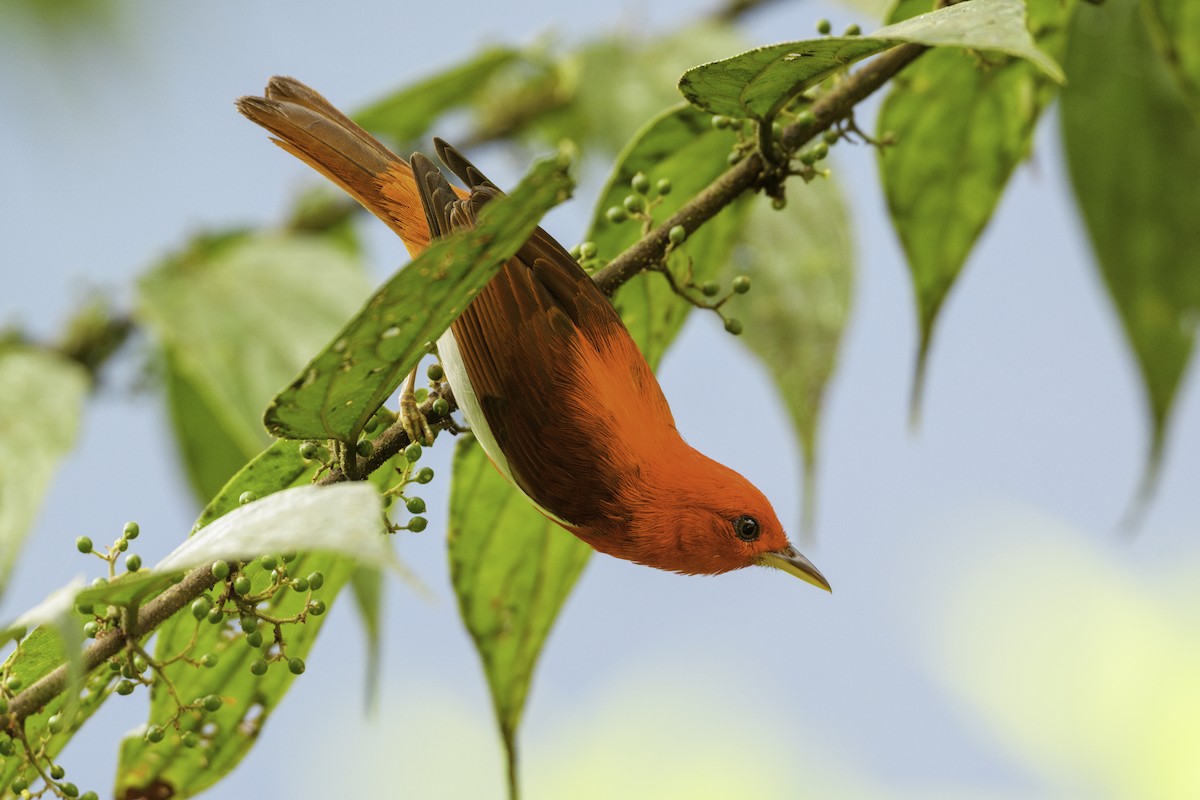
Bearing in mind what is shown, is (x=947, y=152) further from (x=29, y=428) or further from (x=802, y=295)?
(x=29, y=428)

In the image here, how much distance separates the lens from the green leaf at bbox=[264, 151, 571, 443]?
1.24 metres

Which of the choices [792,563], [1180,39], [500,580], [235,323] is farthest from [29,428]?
[1180,39]

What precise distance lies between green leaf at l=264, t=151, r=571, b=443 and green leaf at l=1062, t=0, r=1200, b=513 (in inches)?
68.1

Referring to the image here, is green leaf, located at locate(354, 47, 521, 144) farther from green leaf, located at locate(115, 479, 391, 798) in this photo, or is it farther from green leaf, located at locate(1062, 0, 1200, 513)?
green leaf, located at locate(115, 479, 391, 798)

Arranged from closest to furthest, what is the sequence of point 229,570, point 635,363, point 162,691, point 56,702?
1. point 229,570
2. point 56,702
3. point 162,691
4. point 635,363

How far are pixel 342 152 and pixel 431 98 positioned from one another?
2.79 ft

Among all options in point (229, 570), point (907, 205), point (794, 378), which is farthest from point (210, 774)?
point (907, 205)

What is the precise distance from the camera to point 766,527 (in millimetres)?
2428

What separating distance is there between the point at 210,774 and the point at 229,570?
2.23 ft

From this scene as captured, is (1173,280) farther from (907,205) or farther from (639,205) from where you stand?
(639,205)

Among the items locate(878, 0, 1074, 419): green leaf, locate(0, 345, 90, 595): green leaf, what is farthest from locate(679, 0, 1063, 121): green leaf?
locate(0, 345, 90, 595): green leaf

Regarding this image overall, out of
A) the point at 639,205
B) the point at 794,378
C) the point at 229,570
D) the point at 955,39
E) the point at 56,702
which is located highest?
the point at 794,378

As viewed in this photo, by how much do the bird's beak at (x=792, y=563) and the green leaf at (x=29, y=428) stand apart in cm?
145

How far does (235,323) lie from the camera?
119 inches
